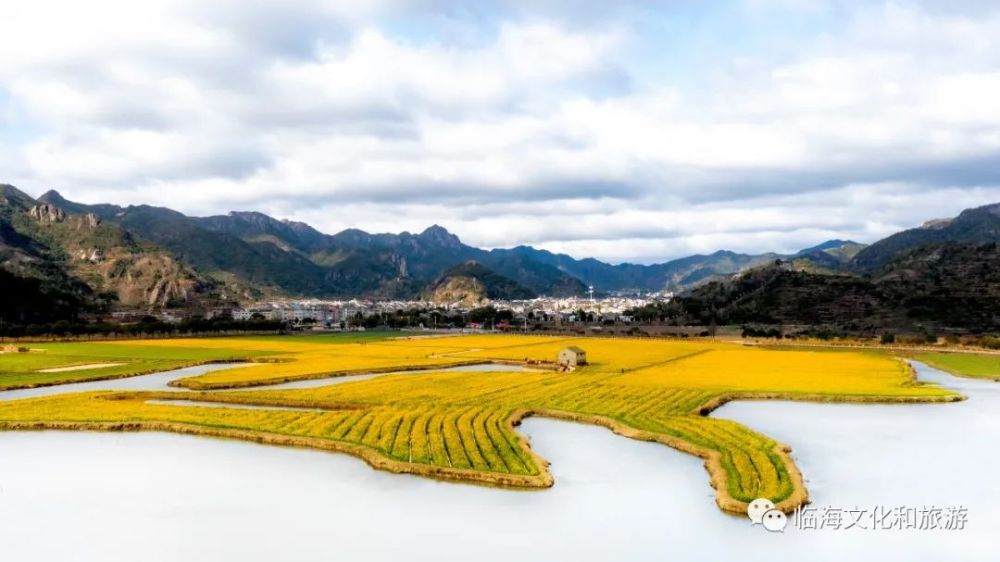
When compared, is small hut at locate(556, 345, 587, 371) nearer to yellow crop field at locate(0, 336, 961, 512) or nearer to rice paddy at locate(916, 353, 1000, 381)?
yellow crop field at locate(0, 336, 961, 512)

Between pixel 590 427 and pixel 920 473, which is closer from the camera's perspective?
pixel 920 473

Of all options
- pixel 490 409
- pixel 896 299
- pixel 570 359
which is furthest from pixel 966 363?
pixel 896 299

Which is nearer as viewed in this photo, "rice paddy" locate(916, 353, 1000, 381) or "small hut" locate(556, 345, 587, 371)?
"rice paddy" locate(916, 353, 1000, 381)

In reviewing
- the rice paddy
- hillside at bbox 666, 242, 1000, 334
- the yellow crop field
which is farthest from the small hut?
hillside at bbox 666, 242, 1000, 334

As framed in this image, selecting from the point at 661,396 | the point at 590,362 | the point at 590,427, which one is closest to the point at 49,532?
the point at 590,427

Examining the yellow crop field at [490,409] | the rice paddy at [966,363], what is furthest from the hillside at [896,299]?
the yellow crop field at [490,409]

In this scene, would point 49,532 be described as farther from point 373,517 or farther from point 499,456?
point 499,456

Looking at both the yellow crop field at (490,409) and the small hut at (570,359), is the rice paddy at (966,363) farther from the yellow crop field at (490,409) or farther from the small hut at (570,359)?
the small hut at (570,359)

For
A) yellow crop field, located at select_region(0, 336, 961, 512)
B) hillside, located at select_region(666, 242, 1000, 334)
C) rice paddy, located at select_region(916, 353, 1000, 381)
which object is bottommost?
rice paddy, located at select_region(916, 353, 1000, 381)
